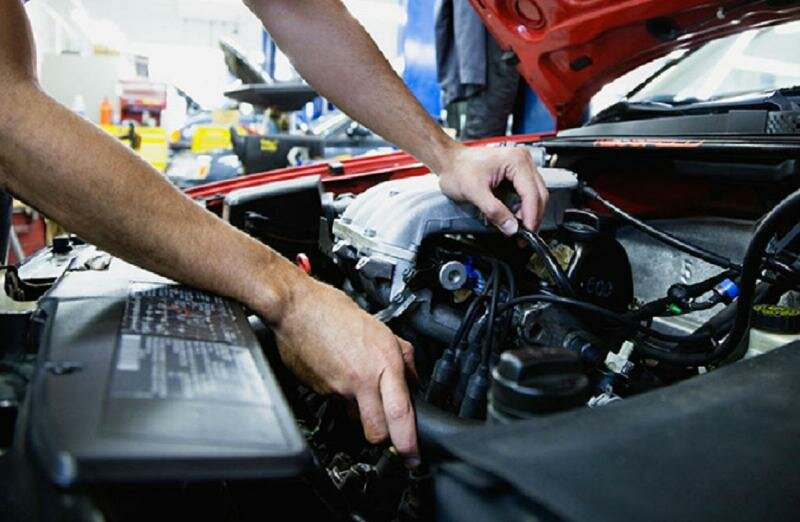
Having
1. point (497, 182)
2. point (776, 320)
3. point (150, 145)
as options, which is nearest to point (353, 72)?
point (497, 182)

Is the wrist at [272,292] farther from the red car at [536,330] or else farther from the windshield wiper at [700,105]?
the windshield wiper at [700,105]

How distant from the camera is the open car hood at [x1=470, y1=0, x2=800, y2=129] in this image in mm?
1257

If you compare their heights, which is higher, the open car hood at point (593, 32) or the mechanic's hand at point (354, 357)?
the open car hood at point (593, 32)

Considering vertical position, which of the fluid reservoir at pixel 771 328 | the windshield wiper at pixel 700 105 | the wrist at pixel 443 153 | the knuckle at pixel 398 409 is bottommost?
the knuckle at pixel 398 409

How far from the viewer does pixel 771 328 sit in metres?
0.90

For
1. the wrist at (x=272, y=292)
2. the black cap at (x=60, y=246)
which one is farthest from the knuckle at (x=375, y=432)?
the black cap at (x=60, y=246)

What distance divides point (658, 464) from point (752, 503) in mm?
54

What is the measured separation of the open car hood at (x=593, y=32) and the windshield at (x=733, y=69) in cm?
13

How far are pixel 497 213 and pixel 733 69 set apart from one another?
93 centimetres

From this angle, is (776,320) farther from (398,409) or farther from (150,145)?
(150,145)

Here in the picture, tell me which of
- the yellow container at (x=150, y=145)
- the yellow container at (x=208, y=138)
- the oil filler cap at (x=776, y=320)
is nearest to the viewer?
the oil filler cap at (x=776, y=320)

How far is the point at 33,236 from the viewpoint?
409 centimetres

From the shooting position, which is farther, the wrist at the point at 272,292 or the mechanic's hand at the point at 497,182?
the mechanic's hand at the point at 497,182

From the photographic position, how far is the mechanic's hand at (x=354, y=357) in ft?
2.36
